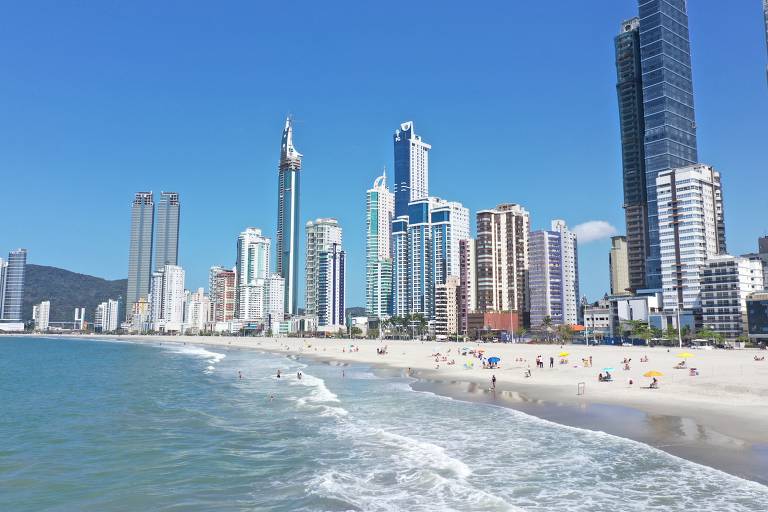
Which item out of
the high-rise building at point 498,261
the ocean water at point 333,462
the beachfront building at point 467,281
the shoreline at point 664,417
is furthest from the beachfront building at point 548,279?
the ocean water at point 333,462

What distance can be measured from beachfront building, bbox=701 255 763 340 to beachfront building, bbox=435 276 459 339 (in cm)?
8218

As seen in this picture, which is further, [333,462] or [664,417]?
[664,417]

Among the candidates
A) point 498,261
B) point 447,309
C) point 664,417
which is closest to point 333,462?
point 664,417

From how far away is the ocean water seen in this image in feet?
62.0

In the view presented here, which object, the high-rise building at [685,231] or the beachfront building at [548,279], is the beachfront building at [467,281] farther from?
the high-rise building at [685,231]

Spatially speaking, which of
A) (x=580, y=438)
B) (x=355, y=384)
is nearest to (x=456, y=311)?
(x=355, y=384)

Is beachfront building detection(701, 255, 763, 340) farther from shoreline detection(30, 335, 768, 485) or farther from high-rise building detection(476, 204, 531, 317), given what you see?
shoreline detection(30, 335, 768, 485)

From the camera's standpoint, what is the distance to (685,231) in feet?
468

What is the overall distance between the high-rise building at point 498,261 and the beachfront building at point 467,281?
202 cm

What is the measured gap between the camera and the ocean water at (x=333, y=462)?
1891 centimetres

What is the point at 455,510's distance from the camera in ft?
58.7

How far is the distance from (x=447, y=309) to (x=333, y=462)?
564ft

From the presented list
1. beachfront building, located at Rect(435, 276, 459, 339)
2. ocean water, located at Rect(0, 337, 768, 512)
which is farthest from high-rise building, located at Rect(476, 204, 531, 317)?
ocean water, located at Rect(0, 337, 768, 512)

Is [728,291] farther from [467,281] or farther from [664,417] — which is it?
[664,417]
